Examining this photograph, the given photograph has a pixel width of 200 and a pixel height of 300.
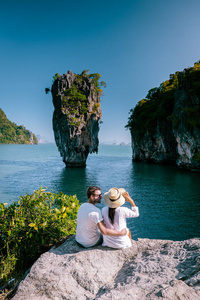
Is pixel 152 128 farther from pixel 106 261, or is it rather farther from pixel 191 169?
pixel 106 261

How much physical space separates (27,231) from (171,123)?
4085cm

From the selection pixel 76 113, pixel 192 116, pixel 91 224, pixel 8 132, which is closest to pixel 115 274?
pixel 91 224

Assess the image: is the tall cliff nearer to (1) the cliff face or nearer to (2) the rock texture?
(1) the cliff face

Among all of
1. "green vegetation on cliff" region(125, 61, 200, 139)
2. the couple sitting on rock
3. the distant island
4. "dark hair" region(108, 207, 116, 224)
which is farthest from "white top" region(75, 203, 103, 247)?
the distant island

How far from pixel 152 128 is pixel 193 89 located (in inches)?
632

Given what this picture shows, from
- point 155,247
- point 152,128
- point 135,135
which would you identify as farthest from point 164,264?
point 135,135

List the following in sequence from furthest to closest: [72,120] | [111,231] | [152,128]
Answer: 1. [152,128]
2. [72,120]
3. [111,231]

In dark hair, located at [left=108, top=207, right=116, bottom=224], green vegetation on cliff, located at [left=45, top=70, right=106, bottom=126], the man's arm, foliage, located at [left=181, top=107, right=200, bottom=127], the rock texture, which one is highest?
green vegetation on cliff, located at [left=45, top=70, right=106, bottom=126]

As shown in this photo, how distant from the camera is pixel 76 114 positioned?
3872 centimetres

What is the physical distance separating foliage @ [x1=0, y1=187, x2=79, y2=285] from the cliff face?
34076 millimetres

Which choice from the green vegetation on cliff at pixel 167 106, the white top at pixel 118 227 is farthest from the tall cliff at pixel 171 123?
the white top at pixel 118 227

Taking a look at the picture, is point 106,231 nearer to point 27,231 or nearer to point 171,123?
point 27,231

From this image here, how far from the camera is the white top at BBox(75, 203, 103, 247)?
3676 millimetres

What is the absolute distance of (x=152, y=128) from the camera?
44469 mm
